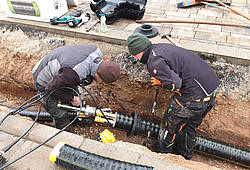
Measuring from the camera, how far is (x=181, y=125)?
9.51 feet

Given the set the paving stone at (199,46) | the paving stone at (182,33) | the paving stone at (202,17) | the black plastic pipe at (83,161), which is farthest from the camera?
the paving stone at (202,17)

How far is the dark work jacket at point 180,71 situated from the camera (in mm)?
2266

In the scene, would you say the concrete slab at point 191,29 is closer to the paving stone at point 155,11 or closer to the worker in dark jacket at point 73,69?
the paving stone at point 155,11

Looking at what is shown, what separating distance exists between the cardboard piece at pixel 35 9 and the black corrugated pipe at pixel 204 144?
2359mm

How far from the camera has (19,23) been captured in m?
4.19

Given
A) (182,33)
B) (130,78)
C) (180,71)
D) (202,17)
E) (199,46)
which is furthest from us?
(202,17)

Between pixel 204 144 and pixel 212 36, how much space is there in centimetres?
208

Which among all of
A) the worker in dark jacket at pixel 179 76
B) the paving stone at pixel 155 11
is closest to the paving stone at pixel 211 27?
the paving stone at pixel 155 11

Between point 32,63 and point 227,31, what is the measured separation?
13.9 feet

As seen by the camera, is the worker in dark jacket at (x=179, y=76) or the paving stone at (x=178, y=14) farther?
the paving stone at (x=178, y=14)

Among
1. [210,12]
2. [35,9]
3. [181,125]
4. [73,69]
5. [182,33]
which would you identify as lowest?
[181,125]

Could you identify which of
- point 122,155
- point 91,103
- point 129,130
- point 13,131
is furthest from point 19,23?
point 122,155

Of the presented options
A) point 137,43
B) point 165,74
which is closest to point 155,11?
point 137,43

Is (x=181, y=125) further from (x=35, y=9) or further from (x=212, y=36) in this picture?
(x=35, y=9)
